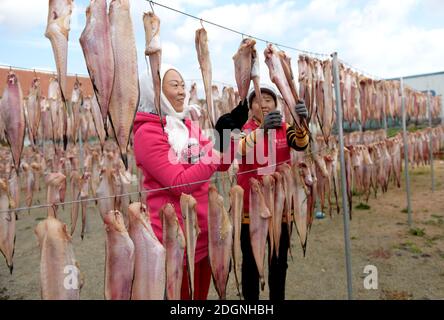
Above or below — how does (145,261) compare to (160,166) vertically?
Answer: below

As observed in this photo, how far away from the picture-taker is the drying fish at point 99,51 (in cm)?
120

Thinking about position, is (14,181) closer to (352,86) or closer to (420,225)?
(352,86)

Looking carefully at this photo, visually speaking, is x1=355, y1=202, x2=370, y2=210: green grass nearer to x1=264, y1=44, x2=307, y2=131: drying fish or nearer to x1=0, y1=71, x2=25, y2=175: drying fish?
x1=264, y1=44, x2=307, y2=131: drying fish

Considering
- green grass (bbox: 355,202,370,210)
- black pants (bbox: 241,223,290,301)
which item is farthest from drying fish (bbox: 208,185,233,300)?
green grass (bbox: 355,202,370,210)

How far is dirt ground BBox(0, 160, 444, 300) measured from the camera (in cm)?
398

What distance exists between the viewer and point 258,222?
1.96 m

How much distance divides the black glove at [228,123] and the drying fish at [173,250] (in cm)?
61

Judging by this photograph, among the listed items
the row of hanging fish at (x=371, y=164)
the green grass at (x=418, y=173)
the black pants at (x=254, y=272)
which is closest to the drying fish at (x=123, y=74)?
the black pants at (x=254, y=272)

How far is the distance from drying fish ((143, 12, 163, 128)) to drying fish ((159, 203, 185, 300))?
1.50 feet

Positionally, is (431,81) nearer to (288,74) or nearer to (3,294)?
(288,74)

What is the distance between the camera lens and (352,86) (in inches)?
191

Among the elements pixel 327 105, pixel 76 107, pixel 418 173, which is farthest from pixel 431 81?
pixel 76 107

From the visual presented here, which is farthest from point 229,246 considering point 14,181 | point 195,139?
point 14,181

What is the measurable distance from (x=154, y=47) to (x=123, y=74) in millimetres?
198
